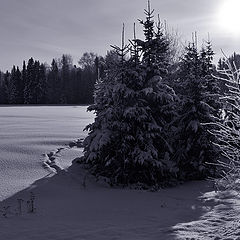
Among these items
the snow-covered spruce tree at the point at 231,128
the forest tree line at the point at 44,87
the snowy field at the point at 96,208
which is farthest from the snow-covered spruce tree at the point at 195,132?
the forest tree line at the point at 44,87

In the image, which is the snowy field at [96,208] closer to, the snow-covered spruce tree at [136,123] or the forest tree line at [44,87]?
the snow-covered spruce tree at [136,123]

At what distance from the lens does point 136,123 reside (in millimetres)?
11758

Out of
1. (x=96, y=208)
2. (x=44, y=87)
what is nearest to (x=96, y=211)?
(x=96, y=208)

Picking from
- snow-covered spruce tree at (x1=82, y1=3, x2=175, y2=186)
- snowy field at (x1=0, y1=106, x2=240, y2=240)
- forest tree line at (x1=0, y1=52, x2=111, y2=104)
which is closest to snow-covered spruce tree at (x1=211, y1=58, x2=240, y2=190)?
snowy field at (x1=0, y1=106, x2=240, y2=240)

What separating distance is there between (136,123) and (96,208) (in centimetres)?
359

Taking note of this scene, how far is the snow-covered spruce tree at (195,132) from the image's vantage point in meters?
13.1

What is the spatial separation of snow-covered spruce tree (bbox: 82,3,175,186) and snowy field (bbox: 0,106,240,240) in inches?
30.8

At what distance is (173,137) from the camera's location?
44.8 feet

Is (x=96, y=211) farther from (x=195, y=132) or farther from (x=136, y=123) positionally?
(x=195, y=132)

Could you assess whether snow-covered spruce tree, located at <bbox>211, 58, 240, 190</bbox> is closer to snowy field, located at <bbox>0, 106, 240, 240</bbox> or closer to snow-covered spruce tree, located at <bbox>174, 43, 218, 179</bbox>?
snowy field, located at <bbox>0, 106, 240, 240</bbox>

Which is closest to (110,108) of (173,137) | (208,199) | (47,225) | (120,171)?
(120,171)

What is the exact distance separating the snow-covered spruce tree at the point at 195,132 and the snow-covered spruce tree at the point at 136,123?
1.11m

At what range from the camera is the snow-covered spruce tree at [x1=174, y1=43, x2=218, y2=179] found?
42.9ft

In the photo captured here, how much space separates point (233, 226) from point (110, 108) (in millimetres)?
5788
